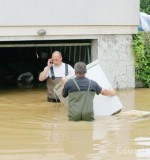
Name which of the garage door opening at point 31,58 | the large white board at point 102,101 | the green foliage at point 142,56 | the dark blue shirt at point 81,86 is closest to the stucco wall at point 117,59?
the green foliage at point 142,56

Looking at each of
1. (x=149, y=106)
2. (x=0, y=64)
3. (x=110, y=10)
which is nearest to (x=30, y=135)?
(x=149, y=106)

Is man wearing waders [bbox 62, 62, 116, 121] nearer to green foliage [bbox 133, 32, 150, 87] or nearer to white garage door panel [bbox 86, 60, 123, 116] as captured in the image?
white garage door panel [bbox 86, 60, 123, 116]

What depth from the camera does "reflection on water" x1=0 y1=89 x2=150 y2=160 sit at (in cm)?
711

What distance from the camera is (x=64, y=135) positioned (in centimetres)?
838

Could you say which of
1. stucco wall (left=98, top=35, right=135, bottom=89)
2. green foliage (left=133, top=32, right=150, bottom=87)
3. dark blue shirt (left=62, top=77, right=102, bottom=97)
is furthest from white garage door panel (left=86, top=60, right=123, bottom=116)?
green foliage (left=133, top=32, right=150, bottom=87)

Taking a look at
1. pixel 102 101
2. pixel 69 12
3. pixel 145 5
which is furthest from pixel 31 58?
pixel 145 5

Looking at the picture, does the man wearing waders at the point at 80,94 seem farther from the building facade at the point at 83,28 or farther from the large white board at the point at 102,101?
the building facade at the point at 83,28

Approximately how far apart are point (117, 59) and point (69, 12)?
2073 millimetres

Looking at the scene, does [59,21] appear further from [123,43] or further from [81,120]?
[81,120]

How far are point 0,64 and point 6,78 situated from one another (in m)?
1.16

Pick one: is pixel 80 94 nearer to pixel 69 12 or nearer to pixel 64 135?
pixel 64 135

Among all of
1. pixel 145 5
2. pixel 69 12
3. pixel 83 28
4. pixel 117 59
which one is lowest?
pixel 117 59

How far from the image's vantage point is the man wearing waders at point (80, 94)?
923 centimetres

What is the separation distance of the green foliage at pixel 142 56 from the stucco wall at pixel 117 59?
160mm
